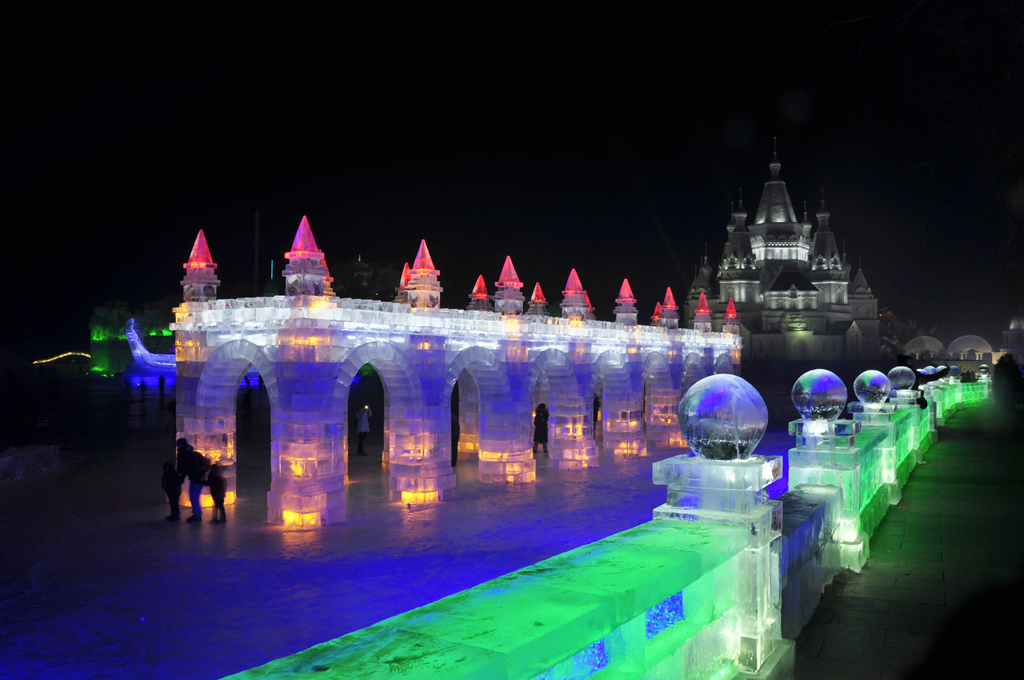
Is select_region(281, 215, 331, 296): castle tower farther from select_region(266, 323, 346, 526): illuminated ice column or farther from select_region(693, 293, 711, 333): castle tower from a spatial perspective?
select_region(693, 293, 711, 333): castle tower

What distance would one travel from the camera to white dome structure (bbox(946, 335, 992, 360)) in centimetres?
8944

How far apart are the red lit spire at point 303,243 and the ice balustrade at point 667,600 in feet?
36.8

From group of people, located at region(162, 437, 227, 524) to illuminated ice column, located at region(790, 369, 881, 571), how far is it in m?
11.2

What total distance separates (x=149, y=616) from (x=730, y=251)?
6694 cm

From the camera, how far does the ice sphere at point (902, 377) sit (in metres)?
14.5

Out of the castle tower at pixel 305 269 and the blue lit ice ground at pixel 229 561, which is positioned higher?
the castle tower at pixel 305 269

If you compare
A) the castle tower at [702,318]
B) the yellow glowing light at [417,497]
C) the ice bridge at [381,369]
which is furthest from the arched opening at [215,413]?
the castle tower at [702,318]

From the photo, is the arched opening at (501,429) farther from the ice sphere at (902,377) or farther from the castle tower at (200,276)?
the ice sphere at (902,377)

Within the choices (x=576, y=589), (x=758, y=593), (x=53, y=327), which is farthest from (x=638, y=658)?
(x=53, y=327)

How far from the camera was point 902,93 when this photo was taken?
183 inches

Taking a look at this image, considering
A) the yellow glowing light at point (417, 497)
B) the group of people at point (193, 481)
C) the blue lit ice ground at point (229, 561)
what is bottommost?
the blue lit ice ground at point (229, 561)

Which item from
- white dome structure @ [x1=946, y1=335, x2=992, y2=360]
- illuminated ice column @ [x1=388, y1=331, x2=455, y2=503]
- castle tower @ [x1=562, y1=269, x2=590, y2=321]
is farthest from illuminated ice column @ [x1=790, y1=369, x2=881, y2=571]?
white dome structure @ [x1=946, y1=335, x2=992, y2=360]

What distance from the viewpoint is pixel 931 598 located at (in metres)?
5.93

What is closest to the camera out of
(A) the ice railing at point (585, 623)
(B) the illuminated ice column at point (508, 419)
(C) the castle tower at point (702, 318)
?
(A) the ice railing at point (585, 623)
